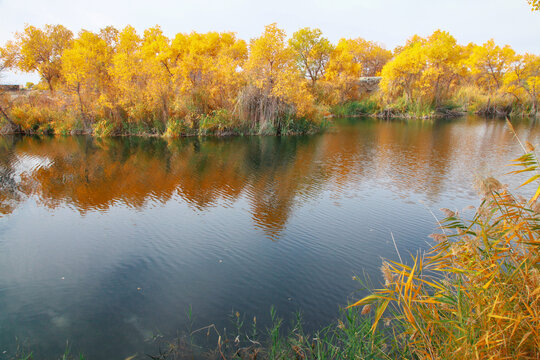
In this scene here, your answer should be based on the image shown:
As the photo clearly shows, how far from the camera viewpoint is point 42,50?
3384 cm

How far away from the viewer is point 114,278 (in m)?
5.46

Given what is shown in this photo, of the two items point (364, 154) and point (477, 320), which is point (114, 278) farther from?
point (364, 154)

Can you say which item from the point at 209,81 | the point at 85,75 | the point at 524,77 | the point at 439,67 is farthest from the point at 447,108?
the point at 85,75

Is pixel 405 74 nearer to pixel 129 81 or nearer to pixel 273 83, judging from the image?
pixel 273 83

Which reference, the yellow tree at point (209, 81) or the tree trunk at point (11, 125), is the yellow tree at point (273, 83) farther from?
the tree trunk at point (11, 125)

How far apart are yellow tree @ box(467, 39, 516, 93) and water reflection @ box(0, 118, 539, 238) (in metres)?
23.3

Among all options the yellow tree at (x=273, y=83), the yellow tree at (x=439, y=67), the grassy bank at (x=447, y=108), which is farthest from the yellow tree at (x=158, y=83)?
the yellow tree at (x=439, y=67)

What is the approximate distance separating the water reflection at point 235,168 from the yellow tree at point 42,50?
17.6 m

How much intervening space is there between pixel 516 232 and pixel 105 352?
4506mm

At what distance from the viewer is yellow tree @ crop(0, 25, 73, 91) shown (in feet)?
107

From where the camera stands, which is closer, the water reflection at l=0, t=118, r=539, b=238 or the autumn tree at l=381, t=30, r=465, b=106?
the water reflection at l=0, t=118, r=539, b=238

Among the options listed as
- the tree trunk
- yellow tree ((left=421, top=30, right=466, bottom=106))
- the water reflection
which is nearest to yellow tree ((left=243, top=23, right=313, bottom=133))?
the water reflection

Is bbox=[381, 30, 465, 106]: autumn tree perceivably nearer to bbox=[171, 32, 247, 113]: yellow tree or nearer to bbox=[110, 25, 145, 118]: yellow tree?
bbox=[171, 32, 247, 113]: yellow tree

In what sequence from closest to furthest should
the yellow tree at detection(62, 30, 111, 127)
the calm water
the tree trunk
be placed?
the calm water < the yellow tree at detection(62, 30, 111, 127) < the tree trunk
